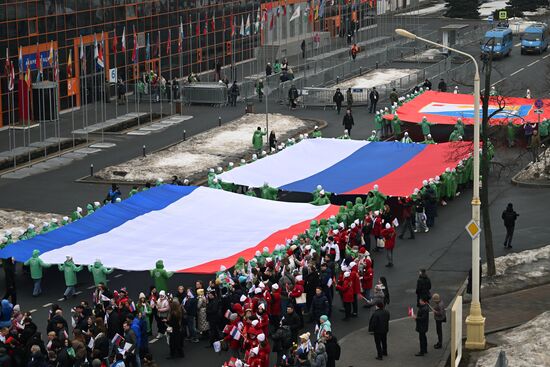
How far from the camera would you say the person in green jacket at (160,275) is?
3130 centimetres

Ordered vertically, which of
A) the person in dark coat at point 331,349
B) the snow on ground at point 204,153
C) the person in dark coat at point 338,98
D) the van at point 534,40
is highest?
the van at point 534,40

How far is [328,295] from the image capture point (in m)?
31.1

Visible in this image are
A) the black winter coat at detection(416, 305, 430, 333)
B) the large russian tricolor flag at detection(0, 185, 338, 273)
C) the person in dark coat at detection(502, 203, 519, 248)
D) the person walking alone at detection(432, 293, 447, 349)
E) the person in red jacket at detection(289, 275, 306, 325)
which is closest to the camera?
the black winter coat at detection(416, 305, 430, 333)

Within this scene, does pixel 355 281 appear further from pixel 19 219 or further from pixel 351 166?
pixel 19 219

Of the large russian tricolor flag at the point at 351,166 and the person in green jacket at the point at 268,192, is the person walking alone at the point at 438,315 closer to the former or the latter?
the large russian tricolor flag at the point at 351,166

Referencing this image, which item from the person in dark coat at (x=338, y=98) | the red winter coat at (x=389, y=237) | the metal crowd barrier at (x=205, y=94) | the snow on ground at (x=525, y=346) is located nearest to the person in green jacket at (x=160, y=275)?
the red winter coat at (x=389, y=237)

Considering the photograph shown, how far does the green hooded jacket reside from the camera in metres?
32.7

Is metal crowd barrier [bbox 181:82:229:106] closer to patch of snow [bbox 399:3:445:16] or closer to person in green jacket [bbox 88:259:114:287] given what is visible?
person in green jacket [bbox 88:259:114:287]

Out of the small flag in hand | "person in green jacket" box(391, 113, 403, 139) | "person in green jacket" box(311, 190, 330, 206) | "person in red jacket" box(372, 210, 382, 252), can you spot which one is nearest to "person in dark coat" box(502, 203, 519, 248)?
"person in red jacket" box(372, 210, 382, 252)

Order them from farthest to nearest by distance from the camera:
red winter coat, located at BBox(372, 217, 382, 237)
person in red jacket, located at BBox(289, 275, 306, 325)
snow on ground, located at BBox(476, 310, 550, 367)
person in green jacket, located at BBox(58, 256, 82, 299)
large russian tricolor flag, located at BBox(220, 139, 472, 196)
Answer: large russian tricolor flag, located at BBox(220, 139, 472, 196)
red winter coat, located at BBox(372, 217, 382, 237)
person in green jacket, located at BBox(58, 256, 82, 299)
person in red jacket, located at BBox(289, 275, 306, 325)
snow on ground, located at BBox(476, 310, 550, 367)

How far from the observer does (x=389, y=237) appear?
35406 millimetres

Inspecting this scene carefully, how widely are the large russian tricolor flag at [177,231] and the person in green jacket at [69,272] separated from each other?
1.57ft

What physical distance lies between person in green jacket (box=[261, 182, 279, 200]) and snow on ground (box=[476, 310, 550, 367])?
12601mm

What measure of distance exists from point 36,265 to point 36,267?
61mm
